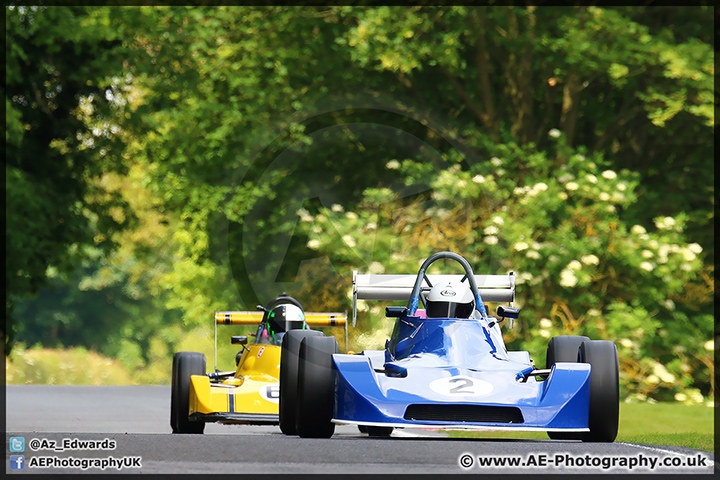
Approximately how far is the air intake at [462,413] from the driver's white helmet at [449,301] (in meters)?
1.79

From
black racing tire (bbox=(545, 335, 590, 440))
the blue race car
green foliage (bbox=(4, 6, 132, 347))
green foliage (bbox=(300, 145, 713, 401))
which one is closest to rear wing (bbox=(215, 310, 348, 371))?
black racing tire (bbox=(545, 335, 590, 440))

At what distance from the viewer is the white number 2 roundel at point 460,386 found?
356 inches

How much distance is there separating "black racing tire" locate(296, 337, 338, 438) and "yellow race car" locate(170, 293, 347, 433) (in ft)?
10.1

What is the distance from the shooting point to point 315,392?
30.1 ft

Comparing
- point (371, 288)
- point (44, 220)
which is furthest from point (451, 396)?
point (44, 220)

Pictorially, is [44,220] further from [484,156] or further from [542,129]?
[542,129]

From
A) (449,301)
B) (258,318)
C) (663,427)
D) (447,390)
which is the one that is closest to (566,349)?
(449,301)

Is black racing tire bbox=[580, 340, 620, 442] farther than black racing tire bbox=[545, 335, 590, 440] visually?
No

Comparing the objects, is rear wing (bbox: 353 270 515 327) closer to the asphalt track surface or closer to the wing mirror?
the wing mirror

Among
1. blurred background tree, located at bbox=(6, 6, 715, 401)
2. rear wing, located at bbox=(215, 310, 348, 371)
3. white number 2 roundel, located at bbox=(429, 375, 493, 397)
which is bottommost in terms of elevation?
white number 2 roundel, located at bbox=(429, 375, 493, 397)

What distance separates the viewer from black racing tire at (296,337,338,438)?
30.2ft

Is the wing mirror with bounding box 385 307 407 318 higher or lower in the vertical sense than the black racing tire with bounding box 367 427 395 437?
higher

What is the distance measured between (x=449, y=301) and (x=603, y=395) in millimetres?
1951

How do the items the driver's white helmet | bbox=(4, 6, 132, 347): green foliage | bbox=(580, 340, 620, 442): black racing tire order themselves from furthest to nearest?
bbox=(4, 6, 132, 347): green foliage
the driver's white helmet
bbox=(580, 340, 620, 442): black racing tire
